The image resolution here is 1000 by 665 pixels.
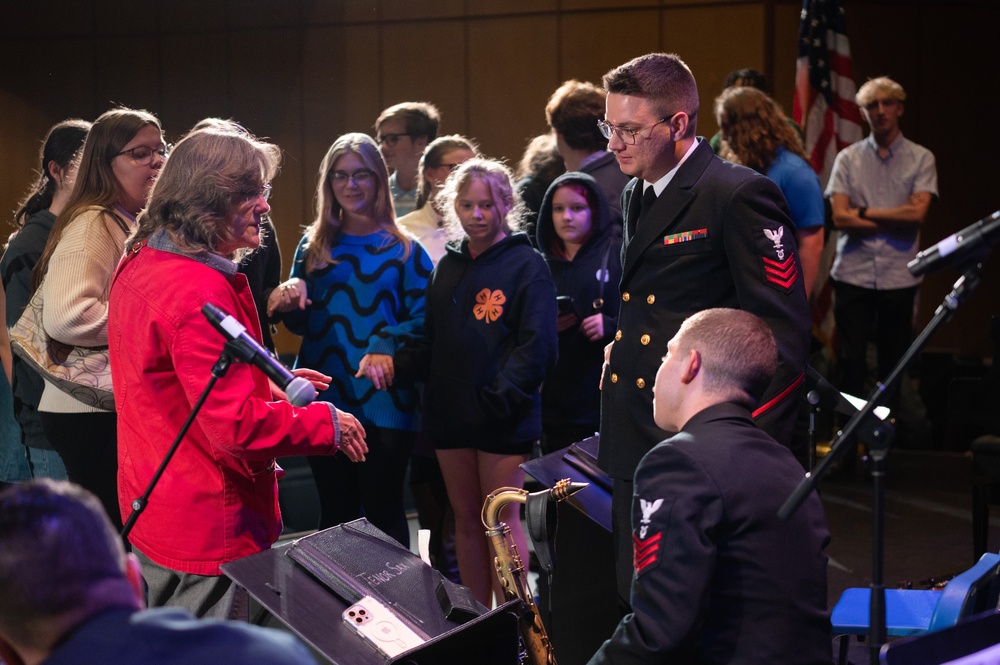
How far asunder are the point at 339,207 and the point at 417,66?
3.94 m

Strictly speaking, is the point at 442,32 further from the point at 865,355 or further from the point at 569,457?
the point at 569,457

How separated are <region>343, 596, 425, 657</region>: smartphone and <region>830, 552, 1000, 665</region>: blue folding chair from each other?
0.97 meters

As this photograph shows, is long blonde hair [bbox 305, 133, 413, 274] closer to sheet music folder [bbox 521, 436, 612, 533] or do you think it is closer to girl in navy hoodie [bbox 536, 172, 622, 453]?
girl in navy hoodie [bbox 536, 172, 622, 453]

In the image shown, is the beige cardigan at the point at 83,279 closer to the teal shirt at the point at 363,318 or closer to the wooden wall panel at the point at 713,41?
the teal shirt at the point at 363,318

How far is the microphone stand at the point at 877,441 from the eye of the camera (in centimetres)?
A: 166

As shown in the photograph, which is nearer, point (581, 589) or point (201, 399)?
point (201, 399)

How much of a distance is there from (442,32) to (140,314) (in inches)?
222

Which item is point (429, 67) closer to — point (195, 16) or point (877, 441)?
point (195, 16)

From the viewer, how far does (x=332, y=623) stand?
2.17 m

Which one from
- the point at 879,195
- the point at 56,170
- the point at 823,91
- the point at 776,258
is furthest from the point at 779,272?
the point at 823,91

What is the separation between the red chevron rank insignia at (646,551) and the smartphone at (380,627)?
53 cm

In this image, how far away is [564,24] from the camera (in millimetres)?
7328

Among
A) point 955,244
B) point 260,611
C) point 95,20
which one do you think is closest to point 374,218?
point 260,611

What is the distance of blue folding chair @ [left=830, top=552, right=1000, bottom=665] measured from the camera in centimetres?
210
